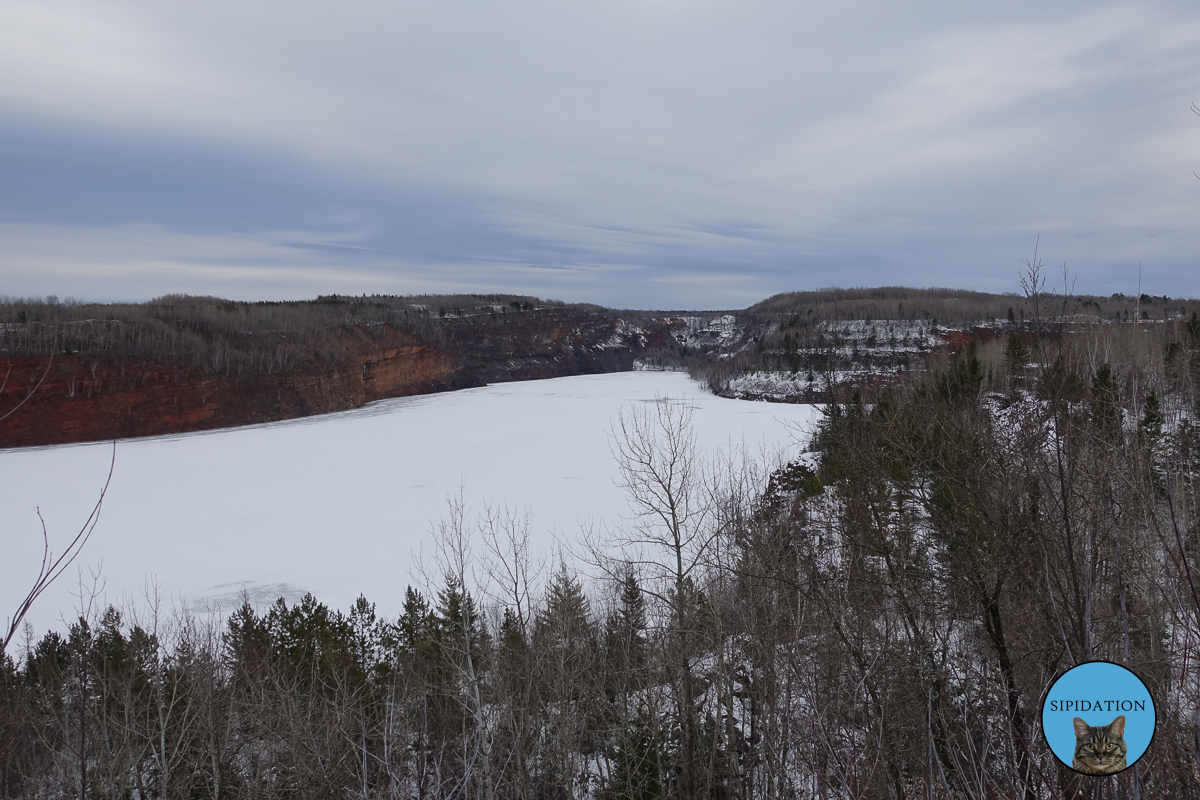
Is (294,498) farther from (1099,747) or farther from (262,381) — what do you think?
(262,381)

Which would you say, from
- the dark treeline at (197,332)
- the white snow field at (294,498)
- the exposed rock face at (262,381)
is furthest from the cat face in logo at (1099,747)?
the dark treeline at (197,332)

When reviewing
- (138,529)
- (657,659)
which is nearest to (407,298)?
(138,529)

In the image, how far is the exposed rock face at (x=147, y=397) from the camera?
41062 mm

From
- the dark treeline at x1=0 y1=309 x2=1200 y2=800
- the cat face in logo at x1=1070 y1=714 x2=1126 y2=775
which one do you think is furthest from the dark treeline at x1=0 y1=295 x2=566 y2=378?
the cat face in logo at x1=1070 y1=714 x2=1126 y2=775

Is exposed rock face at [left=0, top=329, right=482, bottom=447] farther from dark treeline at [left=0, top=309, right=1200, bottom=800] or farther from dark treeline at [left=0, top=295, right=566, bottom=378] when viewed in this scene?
dark treeline at [left=0, top=309, right=1200, bottom=800]

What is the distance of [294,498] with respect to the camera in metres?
26.9

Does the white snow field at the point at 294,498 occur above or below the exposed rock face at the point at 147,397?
below

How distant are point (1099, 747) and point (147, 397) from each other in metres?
56.3

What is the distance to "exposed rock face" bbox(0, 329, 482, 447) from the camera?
41062 mm

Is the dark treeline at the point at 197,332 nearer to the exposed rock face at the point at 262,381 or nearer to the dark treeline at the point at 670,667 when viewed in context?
the exposed rock face at the point at 262,381

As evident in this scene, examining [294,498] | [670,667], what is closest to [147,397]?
[294,498]

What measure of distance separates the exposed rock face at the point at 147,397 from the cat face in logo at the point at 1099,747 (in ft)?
144

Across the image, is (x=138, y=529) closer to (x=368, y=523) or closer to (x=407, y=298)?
(x=368, y=523)

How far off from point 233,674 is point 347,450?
1040 inches
